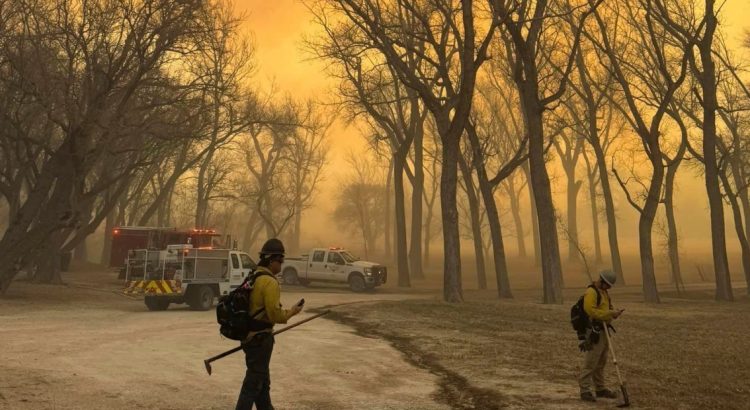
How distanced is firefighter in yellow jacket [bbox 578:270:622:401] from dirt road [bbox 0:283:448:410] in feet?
6.47

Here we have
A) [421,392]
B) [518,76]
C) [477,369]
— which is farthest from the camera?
[518,76]

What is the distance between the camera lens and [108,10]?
73.6ft

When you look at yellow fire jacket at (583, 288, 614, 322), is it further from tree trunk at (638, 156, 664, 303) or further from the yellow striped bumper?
tree trunk at (638, 156, 664, 303)

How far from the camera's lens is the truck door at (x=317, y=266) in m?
34.4

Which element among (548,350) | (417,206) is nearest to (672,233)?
(417,206)

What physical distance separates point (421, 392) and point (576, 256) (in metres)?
50.7

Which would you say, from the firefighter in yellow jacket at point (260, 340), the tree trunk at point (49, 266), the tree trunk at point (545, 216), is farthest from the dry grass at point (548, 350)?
the tree trunk at point (49, 266)

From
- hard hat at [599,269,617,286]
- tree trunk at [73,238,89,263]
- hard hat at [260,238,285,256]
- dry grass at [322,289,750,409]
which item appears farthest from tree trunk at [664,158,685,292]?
tree trunk at [73,238,89,263]

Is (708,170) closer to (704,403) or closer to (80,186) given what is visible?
(704,403)

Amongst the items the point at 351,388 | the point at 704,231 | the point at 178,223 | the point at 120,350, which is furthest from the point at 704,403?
the point at 704,231

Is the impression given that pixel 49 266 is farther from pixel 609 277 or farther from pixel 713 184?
pixel 713 184

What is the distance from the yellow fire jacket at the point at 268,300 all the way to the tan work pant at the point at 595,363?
434 centimetres

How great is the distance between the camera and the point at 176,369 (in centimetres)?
1066

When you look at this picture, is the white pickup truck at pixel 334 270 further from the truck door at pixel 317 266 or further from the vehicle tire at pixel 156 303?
the vehicle tire at pixel 156 303
